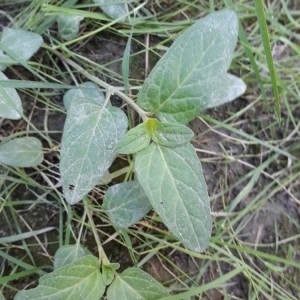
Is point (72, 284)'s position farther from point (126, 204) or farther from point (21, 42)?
point (21, 42)

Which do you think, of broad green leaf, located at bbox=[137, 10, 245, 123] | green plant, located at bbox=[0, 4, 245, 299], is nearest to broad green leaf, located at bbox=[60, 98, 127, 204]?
green plant, located at bbox=[0, 4, 245, 299]

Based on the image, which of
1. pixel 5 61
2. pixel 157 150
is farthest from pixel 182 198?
pixel 5 61

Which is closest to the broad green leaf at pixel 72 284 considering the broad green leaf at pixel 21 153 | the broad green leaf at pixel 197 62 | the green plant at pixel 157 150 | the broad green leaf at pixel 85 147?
the green plant at pixel 157 150

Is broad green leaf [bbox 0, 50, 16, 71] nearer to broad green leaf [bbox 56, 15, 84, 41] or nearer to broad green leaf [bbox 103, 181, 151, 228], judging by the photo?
broad green leaf [bbox 56, 15, 84, 41]

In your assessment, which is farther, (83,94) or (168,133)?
(83,94)

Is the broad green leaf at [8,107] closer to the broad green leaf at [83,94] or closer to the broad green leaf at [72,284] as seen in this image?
the broad green leaf at [83,94]

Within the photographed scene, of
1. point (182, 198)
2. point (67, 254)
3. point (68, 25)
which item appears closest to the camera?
point (182, 198)
